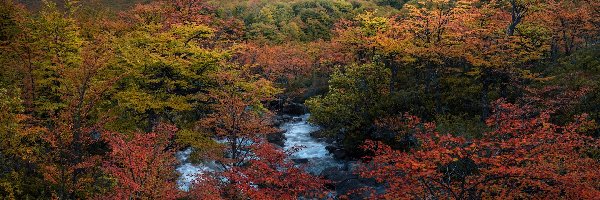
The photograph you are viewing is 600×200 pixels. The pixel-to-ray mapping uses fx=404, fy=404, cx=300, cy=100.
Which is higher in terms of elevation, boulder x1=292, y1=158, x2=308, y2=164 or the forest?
the forest

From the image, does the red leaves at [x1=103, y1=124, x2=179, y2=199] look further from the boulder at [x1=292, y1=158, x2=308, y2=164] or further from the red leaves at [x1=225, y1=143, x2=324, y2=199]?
the boulder at [x1=292, y1=158, x2=308, y2=164]

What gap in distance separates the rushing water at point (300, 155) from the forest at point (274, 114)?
25 cm

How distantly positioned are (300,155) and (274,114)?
23.1ft

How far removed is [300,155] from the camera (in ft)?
123

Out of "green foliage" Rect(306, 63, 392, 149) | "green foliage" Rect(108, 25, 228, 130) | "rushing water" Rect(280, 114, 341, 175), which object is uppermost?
"green foliage" Rect(108, 25, 228, 130)

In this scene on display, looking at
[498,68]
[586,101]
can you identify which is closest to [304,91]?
[498,68]

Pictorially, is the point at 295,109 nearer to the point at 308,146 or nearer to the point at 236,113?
the point at 308,146

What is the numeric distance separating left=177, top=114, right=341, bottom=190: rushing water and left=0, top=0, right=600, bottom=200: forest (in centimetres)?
25

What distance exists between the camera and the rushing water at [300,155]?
32.4 meters

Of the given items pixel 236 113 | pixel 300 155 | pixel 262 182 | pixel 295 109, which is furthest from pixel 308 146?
pixel 262 182

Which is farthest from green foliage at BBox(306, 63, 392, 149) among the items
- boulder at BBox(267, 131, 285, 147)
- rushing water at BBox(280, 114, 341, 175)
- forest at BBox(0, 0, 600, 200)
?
boulder at BBox(267, 131, 285, 147)

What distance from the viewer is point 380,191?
26672 millimetres

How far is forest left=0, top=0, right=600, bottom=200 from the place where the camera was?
711 inches

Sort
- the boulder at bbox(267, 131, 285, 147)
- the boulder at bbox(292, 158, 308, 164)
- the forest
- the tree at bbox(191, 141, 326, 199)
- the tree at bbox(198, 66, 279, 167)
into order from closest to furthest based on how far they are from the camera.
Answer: the forest
the tree at bbox(191, 141, 326, 199)
the tree at bbox(198, 66, 279, 167)
the boulder at bbox(292, 158, 308, 164)
the boulder at bbox(267, 131, 285, 147)
